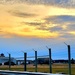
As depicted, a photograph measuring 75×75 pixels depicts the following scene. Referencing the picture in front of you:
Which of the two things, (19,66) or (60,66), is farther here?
(60,66)

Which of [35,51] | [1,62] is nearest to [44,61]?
[35,51]

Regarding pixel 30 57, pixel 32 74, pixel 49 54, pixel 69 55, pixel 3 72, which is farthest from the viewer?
pixel 30 57

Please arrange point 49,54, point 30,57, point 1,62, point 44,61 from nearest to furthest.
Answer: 1. point 49,54
2. point 30,57
3. point 44,61
4. point 1,62

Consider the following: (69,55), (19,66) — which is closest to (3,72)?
(69,55)

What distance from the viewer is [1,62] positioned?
161 feet

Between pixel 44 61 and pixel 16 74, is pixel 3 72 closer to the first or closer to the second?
pixel 16 74

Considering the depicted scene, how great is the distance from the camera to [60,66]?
42094mm

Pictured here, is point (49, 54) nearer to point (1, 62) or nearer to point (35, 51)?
point (35, 51)

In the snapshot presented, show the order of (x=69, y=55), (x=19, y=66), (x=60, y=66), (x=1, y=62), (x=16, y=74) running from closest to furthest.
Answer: (x=16, y=74) < (x=69, y=55) < (x=19, y=66) < (x=60, y=66) < (x=1, y=62)

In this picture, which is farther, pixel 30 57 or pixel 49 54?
pixel 30 57

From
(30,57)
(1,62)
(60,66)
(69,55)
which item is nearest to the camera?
(69,55)

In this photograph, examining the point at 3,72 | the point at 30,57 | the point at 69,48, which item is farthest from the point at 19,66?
the point at 3,72

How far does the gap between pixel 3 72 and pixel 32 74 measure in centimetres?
223

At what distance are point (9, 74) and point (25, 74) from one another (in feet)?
3.20
